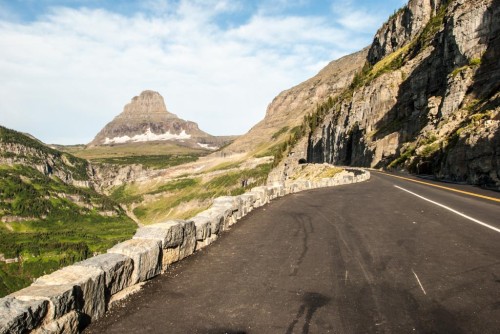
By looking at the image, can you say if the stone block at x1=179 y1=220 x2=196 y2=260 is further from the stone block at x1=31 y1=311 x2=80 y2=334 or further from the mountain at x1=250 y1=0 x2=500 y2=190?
the mountain at x1=250 y1=0 x2=500 y2=190

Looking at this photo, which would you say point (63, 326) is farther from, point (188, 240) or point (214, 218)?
point (214, 218)

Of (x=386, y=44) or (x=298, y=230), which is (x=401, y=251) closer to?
(x=298, y=230)

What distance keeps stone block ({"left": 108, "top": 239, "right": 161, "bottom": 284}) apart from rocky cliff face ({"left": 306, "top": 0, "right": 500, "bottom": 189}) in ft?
86.9

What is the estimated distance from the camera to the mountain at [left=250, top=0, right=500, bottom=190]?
1313 inches

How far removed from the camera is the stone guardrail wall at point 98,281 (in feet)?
18.1

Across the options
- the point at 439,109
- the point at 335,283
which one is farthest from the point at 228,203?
the point at 439,109

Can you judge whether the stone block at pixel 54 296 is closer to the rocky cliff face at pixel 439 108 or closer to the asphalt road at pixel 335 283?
the asphalt road at pixel 335 283

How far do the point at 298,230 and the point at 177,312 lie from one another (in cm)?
752

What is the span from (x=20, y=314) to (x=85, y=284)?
4.60 feet

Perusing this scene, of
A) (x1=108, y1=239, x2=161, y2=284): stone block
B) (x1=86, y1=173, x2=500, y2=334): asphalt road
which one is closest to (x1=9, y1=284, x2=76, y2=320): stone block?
(x1=86, y1=173, x2=500, y2=334): asphalt road

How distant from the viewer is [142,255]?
28.3 ft

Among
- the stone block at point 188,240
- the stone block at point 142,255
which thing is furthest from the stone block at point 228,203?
the stone block at point 142,255

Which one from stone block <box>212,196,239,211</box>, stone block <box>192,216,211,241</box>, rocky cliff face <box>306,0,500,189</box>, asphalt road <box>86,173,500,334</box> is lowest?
asphalt road <box>86,173,500,334</box>

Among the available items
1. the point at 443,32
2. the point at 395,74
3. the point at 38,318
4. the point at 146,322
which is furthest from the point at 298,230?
the point at 395,74
